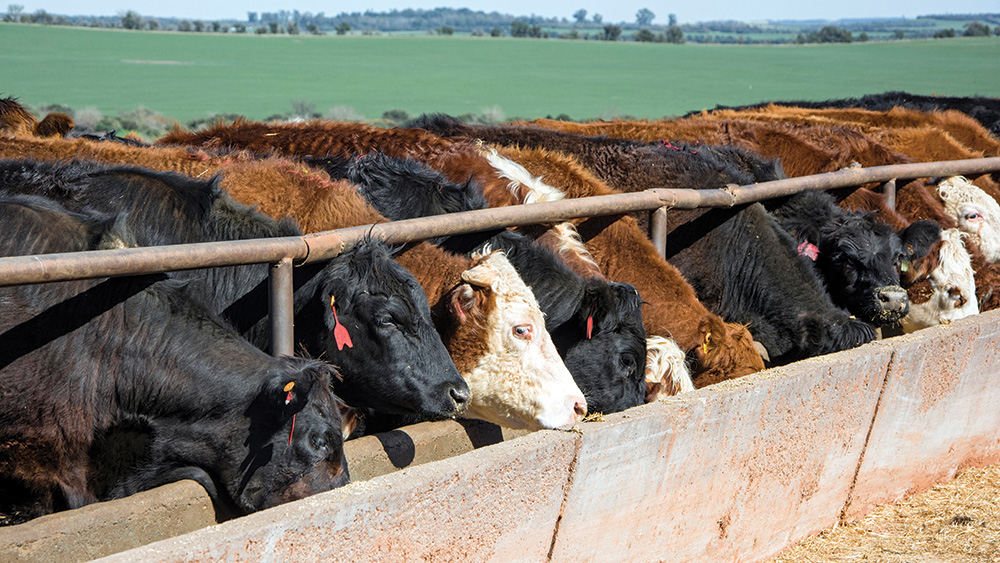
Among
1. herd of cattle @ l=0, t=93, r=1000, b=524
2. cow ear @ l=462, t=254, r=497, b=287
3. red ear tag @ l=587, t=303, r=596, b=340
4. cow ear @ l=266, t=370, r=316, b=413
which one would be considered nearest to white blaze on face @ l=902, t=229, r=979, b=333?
herd of cattle @ l=0, t=93, r=1000, b=524

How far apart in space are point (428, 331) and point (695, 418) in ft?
3.51

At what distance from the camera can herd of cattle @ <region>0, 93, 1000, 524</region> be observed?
307cm

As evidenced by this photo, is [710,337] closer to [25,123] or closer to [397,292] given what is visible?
[397,292]

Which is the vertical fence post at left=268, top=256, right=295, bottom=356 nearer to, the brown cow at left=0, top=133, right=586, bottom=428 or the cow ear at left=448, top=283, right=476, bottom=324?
the brown cow at left=0, top=133, right=586, bottom=428

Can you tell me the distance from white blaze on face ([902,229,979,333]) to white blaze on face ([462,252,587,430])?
11.9ft

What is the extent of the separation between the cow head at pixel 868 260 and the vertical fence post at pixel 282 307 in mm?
4099

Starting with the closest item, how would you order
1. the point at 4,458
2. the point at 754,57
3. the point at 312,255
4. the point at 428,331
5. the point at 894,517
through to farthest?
the point at 4,458, the point at 312,255, the point at 428,331, the point at 894,517, the point at 754,57

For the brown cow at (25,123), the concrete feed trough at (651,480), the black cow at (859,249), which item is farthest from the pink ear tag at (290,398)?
the black cow at (859,249)

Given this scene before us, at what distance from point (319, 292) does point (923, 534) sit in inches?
111

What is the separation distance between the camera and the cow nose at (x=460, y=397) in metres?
3.58

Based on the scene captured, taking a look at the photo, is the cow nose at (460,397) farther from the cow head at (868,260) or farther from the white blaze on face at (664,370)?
the cow head at (868,260)

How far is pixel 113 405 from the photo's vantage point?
3.09 metres

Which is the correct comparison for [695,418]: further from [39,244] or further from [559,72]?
[559,72]

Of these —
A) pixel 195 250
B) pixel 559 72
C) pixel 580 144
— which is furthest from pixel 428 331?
pixel 559 72
